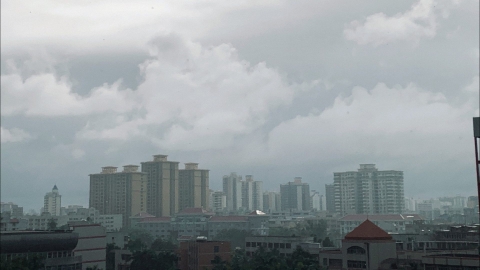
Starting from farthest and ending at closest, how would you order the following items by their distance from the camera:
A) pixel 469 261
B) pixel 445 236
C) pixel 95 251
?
1. pixel 445 236
2. pixel 95 251
3. pixel 469 261

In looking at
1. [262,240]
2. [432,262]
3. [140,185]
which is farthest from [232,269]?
[140,185]

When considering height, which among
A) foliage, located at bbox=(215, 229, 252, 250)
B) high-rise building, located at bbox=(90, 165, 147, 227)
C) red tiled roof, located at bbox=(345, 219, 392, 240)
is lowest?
foliage, located at bbox=(215, 229, 252, 250)

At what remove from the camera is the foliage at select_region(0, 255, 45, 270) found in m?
45.4

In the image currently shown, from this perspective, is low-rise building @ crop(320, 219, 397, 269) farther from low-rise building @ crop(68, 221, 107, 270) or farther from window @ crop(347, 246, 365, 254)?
low-rise building @ crop(68, 221, 107, 270)

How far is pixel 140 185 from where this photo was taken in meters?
200

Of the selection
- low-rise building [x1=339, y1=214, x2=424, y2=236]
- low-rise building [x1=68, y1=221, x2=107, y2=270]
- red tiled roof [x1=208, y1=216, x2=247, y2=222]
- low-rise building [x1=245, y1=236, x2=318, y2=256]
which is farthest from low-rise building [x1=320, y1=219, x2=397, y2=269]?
red tiled roof [x1=208, y1=216, x2=247, y2=222]

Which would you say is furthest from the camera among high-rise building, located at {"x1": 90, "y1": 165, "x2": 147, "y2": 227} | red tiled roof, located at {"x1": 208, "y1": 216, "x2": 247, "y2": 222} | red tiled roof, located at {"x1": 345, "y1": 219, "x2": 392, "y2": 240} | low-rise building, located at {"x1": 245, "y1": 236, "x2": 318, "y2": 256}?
high-rise building, located at {"x1": 90, "y1": 165, "x2": 147, "y2": 227}

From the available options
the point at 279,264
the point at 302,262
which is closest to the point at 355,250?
the point at 279,264

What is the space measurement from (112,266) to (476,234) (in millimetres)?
48946

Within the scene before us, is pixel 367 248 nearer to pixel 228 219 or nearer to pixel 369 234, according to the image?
pixel 369 234

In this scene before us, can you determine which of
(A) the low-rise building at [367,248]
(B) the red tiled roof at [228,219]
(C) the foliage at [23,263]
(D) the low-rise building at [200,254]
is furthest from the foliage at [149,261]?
(B) the red tiled roof at [228,219]

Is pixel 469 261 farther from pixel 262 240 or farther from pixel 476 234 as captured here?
pixel 262 240

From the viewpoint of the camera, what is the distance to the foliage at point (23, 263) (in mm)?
45438

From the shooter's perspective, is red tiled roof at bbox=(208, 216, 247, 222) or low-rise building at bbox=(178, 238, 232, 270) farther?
red tiled roof at bbox=(208, 216, 247, 222)
